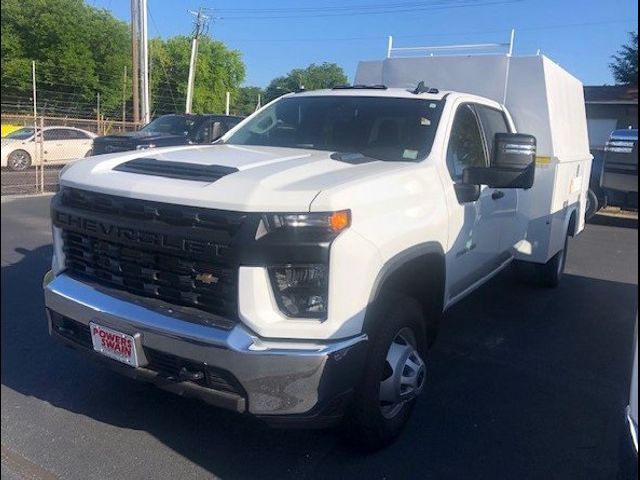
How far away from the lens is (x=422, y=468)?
319 cm

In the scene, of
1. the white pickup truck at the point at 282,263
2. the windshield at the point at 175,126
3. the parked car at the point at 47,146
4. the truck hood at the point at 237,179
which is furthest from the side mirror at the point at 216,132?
the windshield at the point at 175,126

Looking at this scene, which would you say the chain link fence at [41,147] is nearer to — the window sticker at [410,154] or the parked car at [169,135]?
the parked car at [169,135]

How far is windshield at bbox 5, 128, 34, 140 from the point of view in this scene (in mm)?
1901

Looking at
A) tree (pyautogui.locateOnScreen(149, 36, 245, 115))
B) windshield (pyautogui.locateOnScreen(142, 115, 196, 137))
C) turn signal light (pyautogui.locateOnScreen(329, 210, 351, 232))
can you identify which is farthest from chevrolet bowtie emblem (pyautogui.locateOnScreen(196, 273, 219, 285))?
windshield (pyautogui.locateOnScreen(142, 115, 196, 137))

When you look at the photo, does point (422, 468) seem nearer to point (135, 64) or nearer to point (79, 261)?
point (79, 261)

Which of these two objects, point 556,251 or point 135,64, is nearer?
point 135,64

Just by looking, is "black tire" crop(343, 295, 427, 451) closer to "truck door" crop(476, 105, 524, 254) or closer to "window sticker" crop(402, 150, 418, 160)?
"window sticker" crop(402, 150, 418, 160)

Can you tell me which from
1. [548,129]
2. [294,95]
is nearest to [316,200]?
[294,95]

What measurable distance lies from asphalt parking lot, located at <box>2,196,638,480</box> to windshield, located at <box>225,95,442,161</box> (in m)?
1.32

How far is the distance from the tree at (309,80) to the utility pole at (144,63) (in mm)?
1474

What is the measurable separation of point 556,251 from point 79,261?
463 cm

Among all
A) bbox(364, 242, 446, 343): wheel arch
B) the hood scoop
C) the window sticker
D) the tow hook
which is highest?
the window sticker

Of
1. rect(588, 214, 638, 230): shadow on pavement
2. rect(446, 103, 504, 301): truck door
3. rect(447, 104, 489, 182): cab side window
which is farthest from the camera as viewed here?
rect(447, 104, 489, 182): cab side window

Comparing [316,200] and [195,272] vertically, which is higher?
[316,200]
